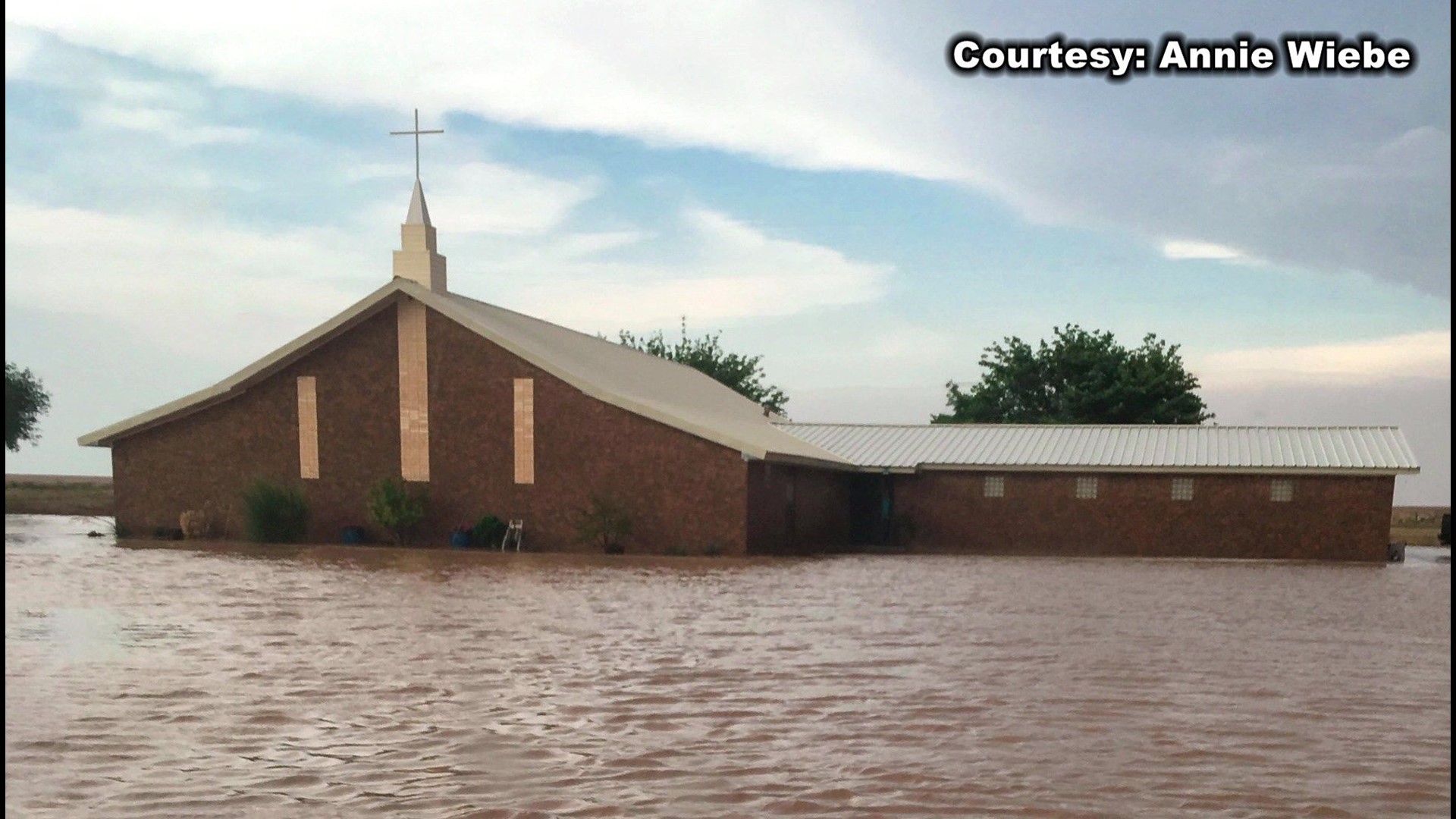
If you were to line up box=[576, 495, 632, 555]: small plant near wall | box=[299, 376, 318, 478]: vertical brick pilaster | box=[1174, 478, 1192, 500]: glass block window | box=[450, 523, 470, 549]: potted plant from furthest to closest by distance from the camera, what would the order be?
box=[1174, 478, 1192, 500]: glass block window, box=[299, 376, 318, 478]: vertical brick pilaster, box=[450, 523, 470, 549]: potted plant, box=[576, 495, 632, 555]: small plant near wall

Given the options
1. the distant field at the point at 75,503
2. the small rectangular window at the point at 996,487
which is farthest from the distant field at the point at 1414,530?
the small rectangular window at the point at 996,487

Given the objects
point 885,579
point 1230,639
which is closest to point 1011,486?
point 885,579

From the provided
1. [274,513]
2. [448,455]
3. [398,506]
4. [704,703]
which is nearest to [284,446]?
[274,513]

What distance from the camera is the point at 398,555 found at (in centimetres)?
2473

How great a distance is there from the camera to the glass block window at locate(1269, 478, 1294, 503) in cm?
3056

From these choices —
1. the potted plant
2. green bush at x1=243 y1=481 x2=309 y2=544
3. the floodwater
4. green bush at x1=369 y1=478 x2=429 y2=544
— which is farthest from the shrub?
the floodwater

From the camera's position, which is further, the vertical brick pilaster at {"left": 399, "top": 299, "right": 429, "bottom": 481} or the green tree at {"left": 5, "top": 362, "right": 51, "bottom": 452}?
the green tree at {"left": 5, "top": 362, "right": 51, "bottom": 452}

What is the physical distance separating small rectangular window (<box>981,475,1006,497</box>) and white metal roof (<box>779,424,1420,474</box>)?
43 centimetres

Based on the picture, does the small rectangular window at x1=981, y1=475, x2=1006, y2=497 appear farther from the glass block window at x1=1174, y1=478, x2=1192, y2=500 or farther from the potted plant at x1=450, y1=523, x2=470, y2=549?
the potted plant at x1=450, y1=523, x2=470, y2=549

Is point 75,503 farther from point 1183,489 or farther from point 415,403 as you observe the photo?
point 1183,489

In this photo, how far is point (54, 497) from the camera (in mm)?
56562

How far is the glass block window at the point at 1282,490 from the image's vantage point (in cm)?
3056

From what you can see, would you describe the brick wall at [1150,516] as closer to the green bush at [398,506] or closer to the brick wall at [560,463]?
the brick wall at [560,463]

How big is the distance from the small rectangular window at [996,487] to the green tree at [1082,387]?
1719 cm
